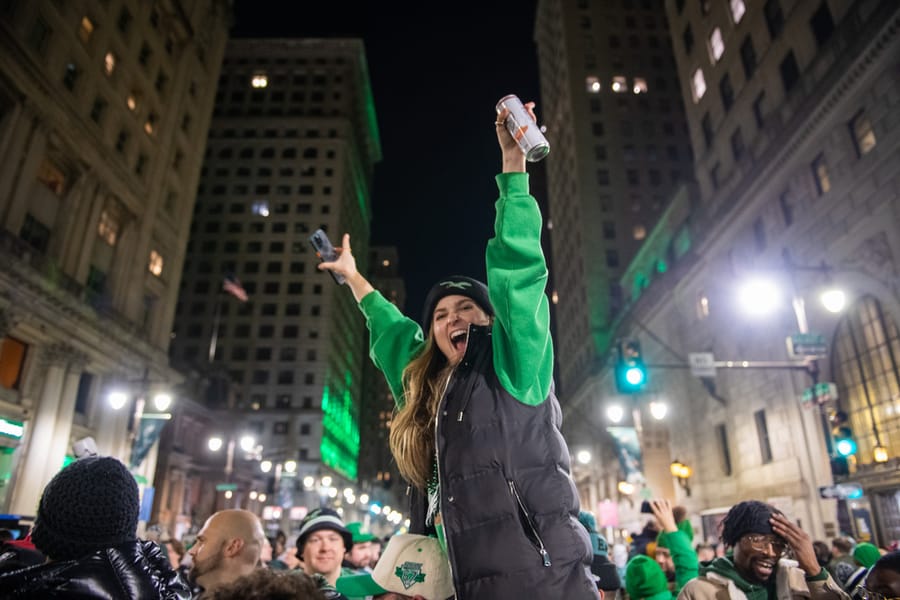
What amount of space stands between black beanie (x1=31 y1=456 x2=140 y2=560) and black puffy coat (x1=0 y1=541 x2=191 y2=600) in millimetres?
61

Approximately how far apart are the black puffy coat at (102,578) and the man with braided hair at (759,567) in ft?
11.3

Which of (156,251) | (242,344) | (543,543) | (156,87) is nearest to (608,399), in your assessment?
(156,251)

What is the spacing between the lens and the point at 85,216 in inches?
1198

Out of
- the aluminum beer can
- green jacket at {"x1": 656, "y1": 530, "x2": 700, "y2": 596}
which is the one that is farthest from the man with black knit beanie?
green jacket at {"x1": 656, "y1": 530, "x2": 700, "y2": 596}

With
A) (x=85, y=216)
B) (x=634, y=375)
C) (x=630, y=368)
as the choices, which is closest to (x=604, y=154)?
(x=85, y=216)

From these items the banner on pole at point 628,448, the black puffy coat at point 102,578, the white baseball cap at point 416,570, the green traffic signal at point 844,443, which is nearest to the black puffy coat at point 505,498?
the white baseball cap at point 416,570

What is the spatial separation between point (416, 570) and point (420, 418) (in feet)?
2.21

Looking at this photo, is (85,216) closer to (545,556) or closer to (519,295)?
(519,295)

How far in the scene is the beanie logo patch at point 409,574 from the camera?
2.45 m

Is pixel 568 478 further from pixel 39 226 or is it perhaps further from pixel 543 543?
pixel 39 226

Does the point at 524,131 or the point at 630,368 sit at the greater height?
the point at 630,368

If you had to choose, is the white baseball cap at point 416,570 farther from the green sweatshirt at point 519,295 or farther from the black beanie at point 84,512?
the black beanie at point 84,512

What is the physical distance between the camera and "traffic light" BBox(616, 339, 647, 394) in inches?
641

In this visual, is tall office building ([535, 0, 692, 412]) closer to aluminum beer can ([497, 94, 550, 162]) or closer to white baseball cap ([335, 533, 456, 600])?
aluminum beer can ([497, 94, 550, 162])
